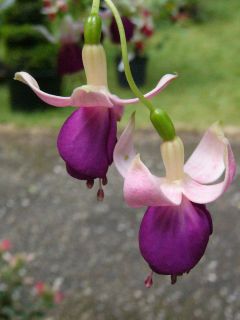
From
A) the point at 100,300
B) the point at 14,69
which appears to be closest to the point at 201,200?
the point at 100,300

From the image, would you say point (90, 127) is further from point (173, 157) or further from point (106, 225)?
point (106, 225)

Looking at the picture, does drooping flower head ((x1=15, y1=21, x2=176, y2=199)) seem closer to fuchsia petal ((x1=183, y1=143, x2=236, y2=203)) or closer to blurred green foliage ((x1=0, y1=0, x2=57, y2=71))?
fuchsia petal ((x1=183, y1=143, x2=236, y2=203))

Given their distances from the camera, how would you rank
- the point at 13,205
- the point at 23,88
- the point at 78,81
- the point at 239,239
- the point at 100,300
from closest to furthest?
the point at 78,81 < the point at 100,300 < the point at 239,239 < the point at 13,205 < the point at 23,88

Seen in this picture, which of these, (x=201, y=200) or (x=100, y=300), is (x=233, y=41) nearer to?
(x=100, y=300)

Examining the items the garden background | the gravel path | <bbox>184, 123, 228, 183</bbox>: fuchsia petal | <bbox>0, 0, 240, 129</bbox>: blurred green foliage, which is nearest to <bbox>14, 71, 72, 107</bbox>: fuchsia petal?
<bbox>184, 123, 228, 183</bbox>: fuchsia petal

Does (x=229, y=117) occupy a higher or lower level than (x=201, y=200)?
lower

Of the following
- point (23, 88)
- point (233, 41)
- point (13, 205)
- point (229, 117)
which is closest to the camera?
point (13, 205)

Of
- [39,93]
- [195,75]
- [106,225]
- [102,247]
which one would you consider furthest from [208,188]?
[195,75]

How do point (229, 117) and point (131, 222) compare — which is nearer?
point (131, 222)
